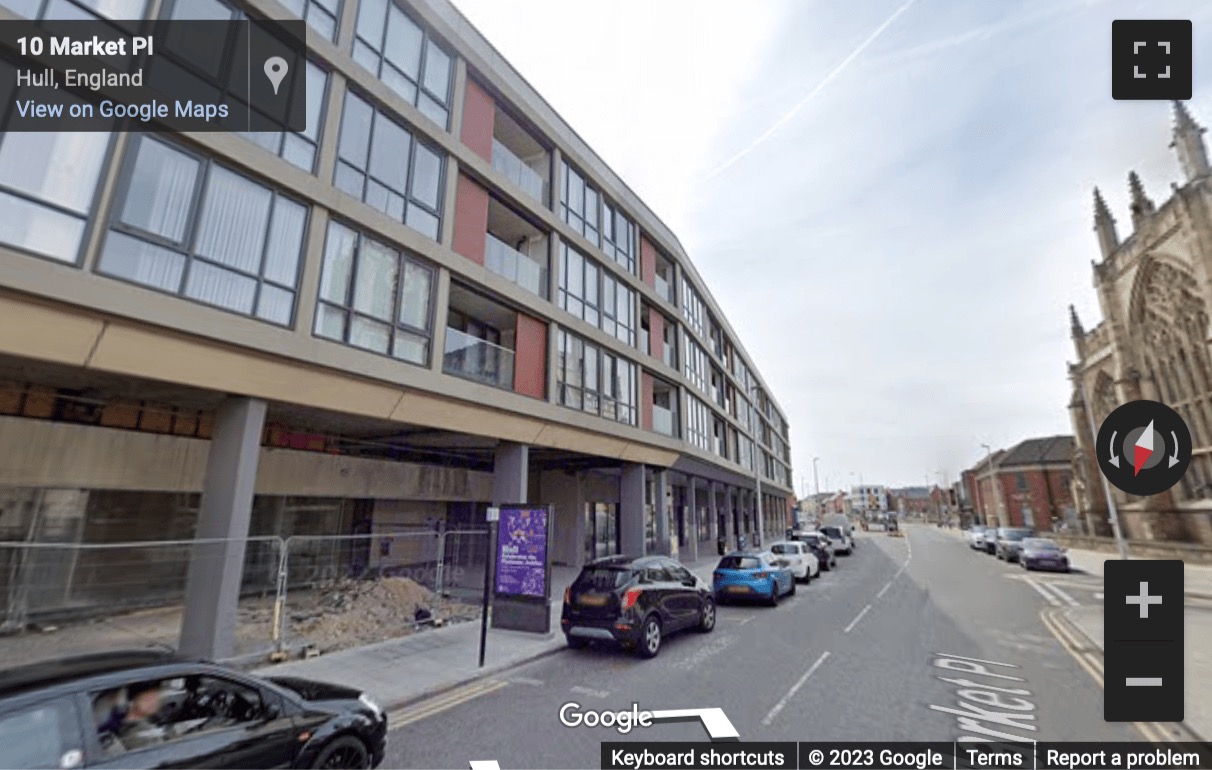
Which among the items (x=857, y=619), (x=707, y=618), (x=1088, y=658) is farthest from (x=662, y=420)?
(x=1088, y=658)

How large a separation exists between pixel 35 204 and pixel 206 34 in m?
4.11

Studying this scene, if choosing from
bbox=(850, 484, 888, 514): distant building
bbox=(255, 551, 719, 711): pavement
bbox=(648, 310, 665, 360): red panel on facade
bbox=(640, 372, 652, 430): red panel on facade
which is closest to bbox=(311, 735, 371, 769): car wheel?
bbox=(255, 551, 719, 711): pavement

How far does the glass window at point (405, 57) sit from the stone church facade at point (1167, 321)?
38.6m

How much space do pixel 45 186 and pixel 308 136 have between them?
417cm

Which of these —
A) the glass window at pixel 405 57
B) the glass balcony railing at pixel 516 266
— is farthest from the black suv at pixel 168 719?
the glass window at pixel 405 57

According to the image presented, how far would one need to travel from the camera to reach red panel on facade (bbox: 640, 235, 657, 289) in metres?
22.4

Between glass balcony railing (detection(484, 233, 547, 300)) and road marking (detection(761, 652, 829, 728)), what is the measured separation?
11.2 meters

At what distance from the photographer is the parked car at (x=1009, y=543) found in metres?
26.7

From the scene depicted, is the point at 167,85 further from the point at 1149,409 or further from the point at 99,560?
the point at 1149,409

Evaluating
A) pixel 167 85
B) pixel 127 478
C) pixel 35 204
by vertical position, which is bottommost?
pixel 127 478

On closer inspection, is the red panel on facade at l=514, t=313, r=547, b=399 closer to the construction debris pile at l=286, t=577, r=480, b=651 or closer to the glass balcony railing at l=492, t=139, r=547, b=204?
the glass balcony railing at l=492, t=139, r=547, b=204

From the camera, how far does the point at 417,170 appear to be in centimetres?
1227

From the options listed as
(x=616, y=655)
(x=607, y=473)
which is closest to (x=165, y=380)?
(x=616, y=655)

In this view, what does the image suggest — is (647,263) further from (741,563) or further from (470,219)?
(741,563)
